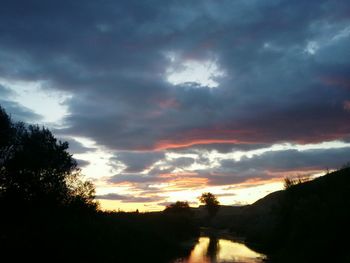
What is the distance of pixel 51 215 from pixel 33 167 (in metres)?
16.5

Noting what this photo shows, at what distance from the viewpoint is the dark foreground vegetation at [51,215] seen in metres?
39.8

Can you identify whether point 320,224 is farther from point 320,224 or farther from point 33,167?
point 33,167

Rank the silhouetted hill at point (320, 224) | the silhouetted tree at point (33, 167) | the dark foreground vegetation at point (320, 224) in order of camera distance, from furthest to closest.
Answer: the silhouetted tree at point (33, 167) < the silhouetted hill at point (320, 224) < the dark foreground vegetation at point (320, 224)

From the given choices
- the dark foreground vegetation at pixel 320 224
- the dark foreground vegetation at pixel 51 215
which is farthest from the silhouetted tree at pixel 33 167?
the dark foreground vegetation at pixel 320 224

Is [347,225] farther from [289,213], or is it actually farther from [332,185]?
[289,213]

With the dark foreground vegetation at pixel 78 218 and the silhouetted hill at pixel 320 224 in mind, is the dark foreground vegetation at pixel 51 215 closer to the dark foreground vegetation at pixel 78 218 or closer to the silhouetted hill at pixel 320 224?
the dark foreground vegetation at pixel 78 218

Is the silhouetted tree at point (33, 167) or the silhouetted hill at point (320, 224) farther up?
the silhouetted tree at point (33, 167)

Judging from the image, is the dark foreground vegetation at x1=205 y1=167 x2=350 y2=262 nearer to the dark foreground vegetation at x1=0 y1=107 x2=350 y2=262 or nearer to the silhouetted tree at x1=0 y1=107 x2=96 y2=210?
the dark foreground vegetation at x1=0 y1=107 x2=350 y2=262

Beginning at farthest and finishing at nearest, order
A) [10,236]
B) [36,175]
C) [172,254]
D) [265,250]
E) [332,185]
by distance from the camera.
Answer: [265,250] < [172,254] < [36,175] < [332,185] < [10,236]

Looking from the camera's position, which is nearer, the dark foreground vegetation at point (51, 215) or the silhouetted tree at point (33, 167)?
the dark foreground vegetation at point (51, 215)

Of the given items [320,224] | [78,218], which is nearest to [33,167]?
[78,218]

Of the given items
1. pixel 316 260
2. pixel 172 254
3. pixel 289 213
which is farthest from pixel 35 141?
pixel 316 260

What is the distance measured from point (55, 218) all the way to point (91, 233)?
15.0 ft

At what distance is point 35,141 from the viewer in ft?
227
